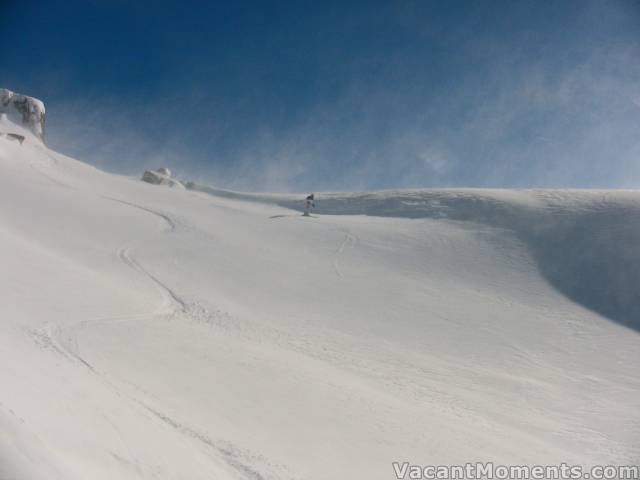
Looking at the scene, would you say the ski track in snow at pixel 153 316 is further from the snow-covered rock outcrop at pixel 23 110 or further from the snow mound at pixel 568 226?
the snow-covered rock outcrop at pixel 23 110

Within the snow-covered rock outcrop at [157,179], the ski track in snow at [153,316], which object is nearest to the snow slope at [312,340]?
the ski track in snow at [153,316]

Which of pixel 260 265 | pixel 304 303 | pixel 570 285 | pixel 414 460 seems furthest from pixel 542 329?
pixel 260 265

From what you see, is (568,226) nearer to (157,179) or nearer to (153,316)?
(153,316)

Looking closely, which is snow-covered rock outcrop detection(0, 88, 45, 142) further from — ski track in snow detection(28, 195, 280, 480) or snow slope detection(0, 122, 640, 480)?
ski track in snow detection(28, 195, 280, 480)

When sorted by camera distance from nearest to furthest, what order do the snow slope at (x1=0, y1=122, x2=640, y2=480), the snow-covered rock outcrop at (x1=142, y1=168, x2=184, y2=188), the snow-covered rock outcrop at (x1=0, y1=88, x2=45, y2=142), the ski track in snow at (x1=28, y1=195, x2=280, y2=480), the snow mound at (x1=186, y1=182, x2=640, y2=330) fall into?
the ski track in snow at (x1=28, y1=195, x2=280, y2=480) < the snow slope at (x1=0, y1=122, x2=640, y2=480) < the snow mound at (x1=186, y1=182, x2=640, y2=330) < the snow-covered rock outcrop at (x1=0, y1=88, x2=45, y2=142) < the snow-covered rock outcrop at (x1=142, y1=168, x2=184, y2=188)

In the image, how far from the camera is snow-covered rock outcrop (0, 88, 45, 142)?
4778cm

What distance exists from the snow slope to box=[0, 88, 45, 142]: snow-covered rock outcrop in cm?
2770

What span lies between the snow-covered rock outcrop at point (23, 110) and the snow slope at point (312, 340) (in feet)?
90.9

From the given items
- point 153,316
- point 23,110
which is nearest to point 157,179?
point 23,110

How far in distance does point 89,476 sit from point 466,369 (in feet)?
30.3

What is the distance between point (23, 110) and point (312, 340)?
173 feet

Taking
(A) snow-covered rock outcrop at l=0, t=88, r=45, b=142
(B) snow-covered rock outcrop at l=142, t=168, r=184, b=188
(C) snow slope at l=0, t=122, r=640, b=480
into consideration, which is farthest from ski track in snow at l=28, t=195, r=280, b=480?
(A) snow-covered rock outcrop at l=0, t=88, r=45, b=142

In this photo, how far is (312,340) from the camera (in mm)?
11445

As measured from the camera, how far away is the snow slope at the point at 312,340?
575 centimetres
